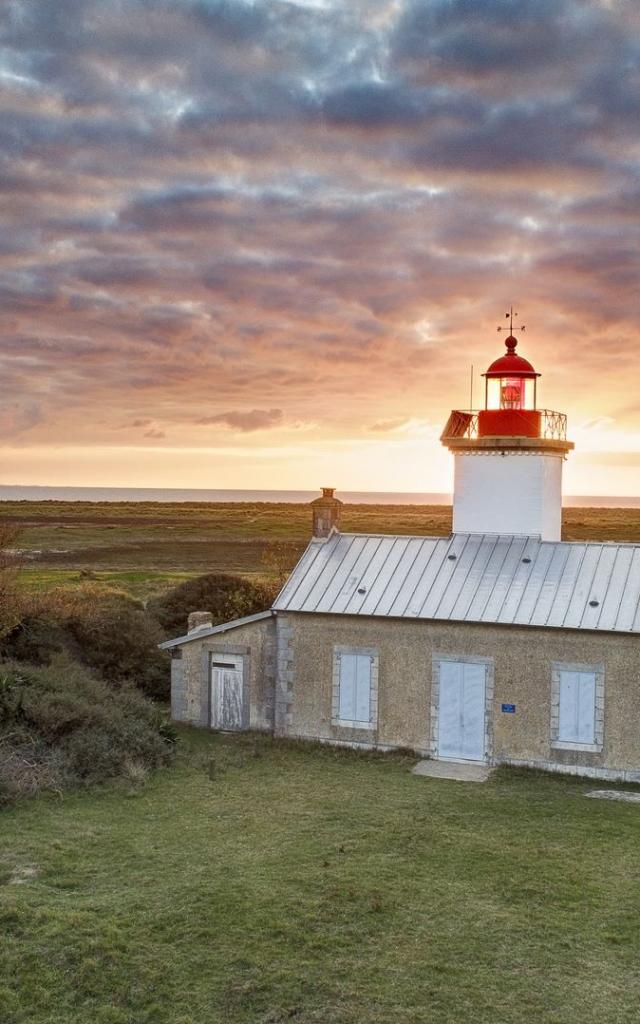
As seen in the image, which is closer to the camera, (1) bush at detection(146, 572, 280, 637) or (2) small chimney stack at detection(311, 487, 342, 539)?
(2) small chimney stack at detection(311, 487, 342, 539)

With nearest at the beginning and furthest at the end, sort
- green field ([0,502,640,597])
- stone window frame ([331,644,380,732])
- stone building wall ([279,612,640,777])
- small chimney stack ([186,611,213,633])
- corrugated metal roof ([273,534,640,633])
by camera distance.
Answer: stone building wall ([279,612,640,777])
corrugated metal roof ([273,534,640,633])
stone window frame ([331,644,380,732])
small chimney stack ([186,611,213,633])
green field ([0,502,640,597])

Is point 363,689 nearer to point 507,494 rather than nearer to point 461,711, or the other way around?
point 461,711

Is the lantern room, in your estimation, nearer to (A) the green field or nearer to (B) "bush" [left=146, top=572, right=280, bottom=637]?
(B) "bush" [left=146, top=572, right=280, bottom=637]

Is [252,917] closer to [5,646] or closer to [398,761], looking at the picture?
[398,761]

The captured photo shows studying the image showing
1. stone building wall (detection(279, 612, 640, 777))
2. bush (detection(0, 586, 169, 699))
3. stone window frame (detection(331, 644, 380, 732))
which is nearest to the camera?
stone building wall (detection(279, 612, 640, 777))

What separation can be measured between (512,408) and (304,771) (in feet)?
30.0

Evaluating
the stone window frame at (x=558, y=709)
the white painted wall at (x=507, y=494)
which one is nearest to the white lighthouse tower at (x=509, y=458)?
the white painted wall at (x=507, y=494)

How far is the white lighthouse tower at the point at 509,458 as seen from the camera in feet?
64.0

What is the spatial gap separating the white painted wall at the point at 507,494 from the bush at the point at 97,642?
8.90m

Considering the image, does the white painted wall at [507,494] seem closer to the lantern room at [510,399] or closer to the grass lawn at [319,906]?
the lantern room at [510,399]

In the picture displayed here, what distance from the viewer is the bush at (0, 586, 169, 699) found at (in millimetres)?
22359

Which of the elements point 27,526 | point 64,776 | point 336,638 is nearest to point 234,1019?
point 64,776

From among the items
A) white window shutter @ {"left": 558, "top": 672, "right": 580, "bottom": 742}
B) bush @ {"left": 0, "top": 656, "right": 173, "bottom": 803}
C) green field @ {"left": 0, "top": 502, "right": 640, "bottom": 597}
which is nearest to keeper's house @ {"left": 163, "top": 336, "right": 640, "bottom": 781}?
white window shutter @ {"left": 558, "top": 672, "right": 580, "bottom": 742}

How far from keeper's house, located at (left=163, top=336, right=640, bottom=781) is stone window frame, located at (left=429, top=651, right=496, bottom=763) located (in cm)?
2
